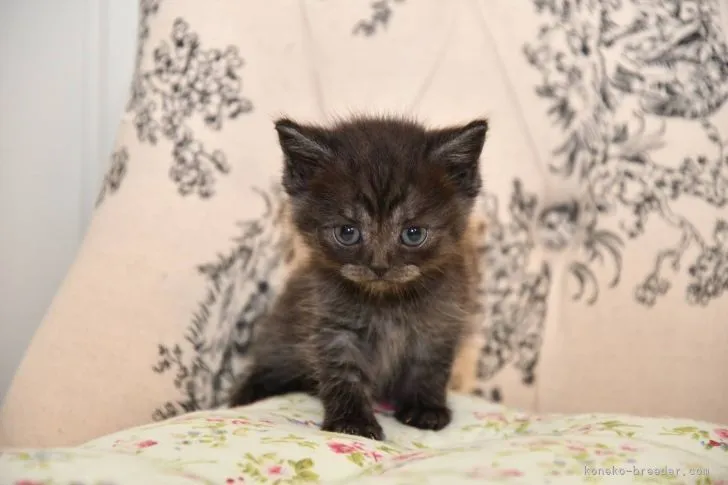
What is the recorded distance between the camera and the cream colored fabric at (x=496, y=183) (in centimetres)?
176

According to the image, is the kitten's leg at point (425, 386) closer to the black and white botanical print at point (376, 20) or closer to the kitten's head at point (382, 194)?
the kitten's head at point (382, 194)

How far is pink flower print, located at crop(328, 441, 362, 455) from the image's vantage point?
1196 millimetres

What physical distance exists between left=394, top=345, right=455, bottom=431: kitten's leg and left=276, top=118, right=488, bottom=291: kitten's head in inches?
8.2

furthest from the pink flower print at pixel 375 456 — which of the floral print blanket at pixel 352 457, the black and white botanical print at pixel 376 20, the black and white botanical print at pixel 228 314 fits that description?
the black and white botanical print at pixel 376 20

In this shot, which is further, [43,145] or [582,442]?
[43,145]

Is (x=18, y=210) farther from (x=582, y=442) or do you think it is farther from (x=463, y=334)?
(x=582, y=442)

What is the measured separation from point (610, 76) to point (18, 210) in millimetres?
1745

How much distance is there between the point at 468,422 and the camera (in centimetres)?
155

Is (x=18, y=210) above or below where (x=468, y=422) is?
above

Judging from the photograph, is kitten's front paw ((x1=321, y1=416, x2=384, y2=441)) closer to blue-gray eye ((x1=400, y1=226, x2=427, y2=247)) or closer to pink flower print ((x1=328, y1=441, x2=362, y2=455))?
pink flower print ((x1=328, y1=441, x2=362, y2=455))

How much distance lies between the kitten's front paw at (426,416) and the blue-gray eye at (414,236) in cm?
37

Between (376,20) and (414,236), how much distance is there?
0.73 m

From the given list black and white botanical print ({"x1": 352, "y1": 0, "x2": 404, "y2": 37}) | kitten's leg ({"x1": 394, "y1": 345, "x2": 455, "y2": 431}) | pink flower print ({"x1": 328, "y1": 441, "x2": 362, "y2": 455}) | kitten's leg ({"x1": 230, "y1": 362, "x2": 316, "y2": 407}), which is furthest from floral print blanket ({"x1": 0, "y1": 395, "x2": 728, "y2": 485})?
black and white botanical print ({"x1": 352, "y1": 0, "x2": 404, "y2": 37})

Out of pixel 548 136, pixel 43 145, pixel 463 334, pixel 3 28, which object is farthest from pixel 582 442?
pixel 3 28
